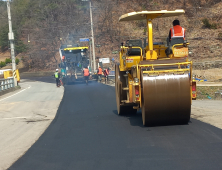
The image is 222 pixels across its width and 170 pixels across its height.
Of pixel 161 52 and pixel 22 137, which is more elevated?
pixel 161 52

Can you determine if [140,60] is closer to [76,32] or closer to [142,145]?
[142,145]

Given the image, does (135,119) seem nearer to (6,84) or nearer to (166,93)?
(166,93)

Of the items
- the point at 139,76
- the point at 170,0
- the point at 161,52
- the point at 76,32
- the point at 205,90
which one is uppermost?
the point at 170,0

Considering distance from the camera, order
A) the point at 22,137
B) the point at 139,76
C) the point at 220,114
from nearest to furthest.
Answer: the point at 139,76
the point at 22,137
the point at 220,114

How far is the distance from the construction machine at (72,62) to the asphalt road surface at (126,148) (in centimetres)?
2176

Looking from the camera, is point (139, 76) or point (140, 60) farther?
point (140, 60)

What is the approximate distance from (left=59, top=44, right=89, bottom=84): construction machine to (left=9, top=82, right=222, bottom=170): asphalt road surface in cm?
2176

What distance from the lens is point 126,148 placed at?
6926 mm

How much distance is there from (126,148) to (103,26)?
54.0 meters

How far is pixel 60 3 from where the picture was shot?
68.2 m

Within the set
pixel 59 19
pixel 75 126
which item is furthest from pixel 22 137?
pixel 59 19

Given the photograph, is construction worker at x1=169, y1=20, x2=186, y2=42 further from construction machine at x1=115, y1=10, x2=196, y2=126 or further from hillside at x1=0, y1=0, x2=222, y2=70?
hillside at x1=0, y1=0, x2=222, y2=70

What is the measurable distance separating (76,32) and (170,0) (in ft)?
58.5

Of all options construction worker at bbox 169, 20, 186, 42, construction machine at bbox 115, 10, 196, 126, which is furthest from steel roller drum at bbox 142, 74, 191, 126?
construction worker at bbox 169, 20, 186, 42
